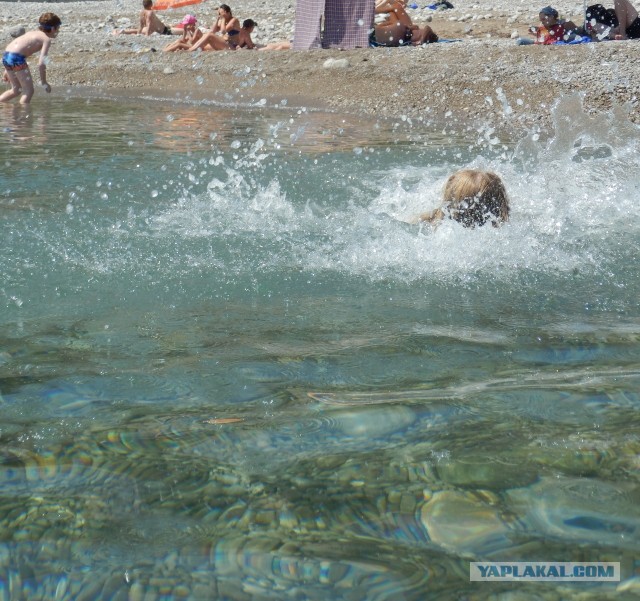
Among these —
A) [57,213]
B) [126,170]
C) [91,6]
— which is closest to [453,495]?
[57,213]

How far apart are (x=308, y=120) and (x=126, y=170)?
16.3ft

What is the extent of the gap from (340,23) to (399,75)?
2760mm

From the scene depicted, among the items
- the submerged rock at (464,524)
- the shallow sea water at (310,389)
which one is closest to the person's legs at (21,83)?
the shallow sea water at (310,389)

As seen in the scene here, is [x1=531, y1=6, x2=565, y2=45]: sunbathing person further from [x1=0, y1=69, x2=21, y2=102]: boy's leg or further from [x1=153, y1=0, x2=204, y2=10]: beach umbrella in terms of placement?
[x1=153, y1=0, x2=204, y2=10]: beach umbrella

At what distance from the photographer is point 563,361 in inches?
162

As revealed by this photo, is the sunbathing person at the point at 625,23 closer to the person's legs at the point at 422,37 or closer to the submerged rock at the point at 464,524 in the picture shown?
the person's legs at the point at 422,37

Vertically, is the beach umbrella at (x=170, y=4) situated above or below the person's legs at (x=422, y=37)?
above

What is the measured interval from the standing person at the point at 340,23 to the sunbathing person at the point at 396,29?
0.29 m

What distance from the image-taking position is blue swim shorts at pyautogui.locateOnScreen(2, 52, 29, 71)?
13.7 m

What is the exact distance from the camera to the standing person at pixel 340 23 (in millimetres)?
16828

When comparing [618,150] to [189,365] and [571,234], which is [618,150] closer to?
[571,234]

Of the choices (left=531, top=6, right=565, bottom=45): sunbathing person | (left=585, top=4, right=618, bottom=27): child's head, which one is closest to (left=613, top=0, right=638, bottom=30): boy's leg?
(left=585, top=4, right=618, bottom=27): child's head
